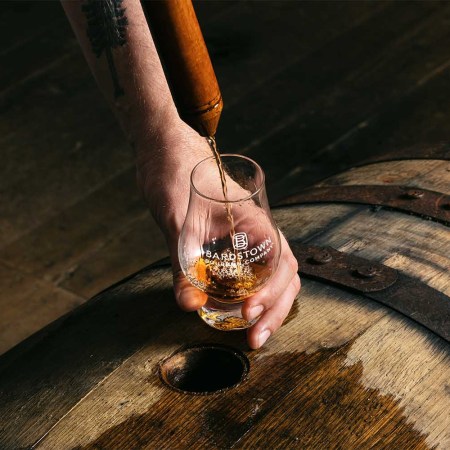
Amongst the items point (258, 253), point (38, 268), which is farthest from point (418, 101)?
point (258, 253)

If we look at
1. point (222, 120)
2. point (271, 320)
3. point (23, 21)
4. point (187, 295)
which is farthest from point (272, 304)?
point (23, 21)

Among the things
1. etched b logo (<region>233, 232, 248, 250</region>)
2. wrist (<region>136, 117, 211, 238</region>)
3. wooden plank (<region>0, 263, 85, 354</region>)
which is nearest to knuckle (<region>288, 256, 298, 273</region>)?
etched b logo (<region>233, 232, 248, 250</region>)

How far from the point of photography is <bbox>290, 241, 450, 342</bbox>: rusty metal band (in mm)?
1528

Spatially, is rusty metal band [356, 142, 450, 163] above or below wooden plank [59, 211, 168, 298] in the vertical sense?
above

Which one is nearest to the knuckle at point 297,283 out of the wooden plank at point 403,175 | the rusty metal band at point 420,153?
the wooden plank at point 403,175

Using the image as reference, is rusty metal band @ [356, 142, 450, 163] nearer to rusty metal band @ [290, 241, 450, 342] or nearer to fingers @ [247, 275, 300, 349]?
rusty metal band @ [290, 241, 450, 342]

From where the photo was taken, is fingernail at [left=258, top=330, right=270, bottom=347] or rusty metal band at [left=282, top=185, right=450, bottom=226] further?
rusty metal band at [left=282, top=185, right=450, bottom=226]

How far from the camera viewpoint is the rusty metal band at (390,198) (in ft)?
5.96

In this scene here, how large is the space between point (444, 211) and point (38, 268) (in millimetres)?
1964

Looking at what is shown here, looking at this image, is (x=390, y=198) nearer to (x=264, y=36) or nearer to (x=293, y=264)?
(x=293, y=264)

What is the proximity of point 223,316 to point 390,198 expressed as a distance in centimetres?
54

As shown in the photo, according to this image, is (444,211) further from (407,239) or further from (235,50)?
(235,50)

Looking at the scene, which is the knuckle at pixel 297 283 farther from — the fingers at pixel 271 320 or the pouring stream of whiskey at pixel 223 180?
the pouring stream of whiskey at pixel 223 180

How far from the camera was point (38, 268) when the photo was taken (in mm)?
3369
